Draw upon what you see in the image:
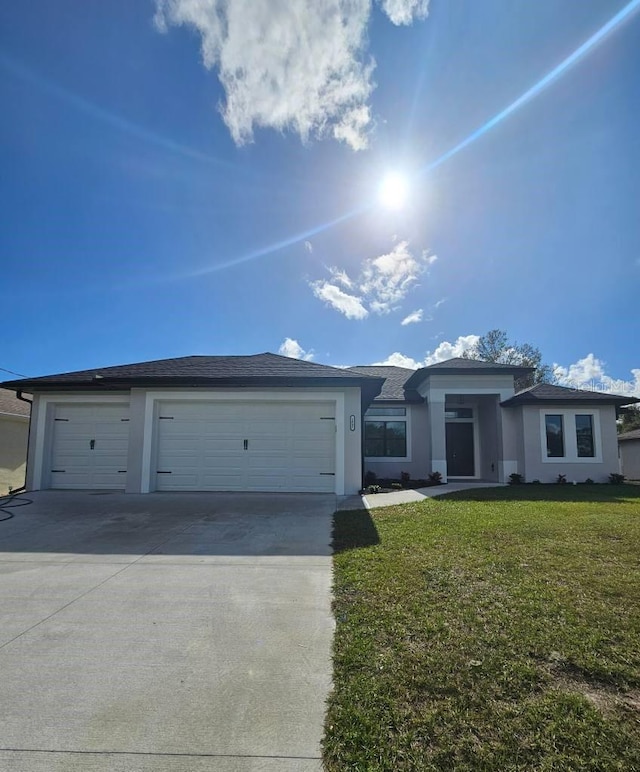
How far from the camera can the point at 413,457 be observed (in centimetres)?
1548

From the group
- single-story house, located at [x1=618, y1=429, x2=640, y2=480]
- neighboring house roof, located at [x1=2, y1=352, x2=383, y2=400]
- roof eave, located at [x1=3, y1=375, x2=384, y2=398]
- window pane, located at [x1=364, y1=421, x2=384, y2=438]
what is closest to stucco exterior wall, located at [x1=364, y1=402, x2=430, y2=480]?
window pane, located at [x1=364, y1=421, x2=384, y2=438]

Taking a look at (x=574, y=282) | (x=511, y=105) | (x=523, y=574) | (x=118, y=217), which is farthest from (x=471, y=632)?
(x=574, y=282)

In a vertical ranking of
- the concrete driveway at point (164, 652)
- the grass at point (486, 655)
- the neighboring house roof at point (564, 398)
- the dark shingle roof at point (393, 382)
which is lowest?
the concrete driveway at point (164, 652)

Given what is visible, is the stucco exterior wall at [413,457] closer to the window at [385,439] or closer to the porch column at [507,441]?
the window at [385,439]

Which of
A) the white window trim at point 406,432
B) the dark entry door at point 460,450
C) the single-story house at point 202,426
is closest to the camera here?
the single-story house at point 202,426

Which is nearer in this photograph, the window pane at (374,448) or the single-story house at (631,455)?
the window pane at (374,448)

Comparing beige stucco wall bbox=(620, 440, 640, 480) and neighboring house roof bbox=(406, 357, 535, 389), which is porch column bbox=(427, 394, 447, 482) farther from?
beige stucco wall bbox=(620, 440, 640, 480)

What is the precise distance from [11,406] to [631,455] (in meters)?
32.4

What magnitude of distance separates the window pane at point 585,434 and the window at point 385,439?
243 inches

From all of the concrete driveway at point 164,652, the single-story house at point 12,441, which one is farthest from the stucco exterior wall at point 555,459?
the single-story house at point 12,441

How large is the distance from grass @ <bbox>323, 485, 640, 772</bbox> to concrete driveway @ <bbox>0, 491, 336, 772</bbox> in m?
0.29

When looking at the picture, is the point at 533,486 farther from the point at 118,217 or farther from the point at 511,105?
the point at 118,217

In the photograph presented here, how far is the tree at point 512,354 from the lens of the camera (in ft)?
110

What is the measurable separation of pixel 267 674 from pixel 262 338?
52.0 feet
